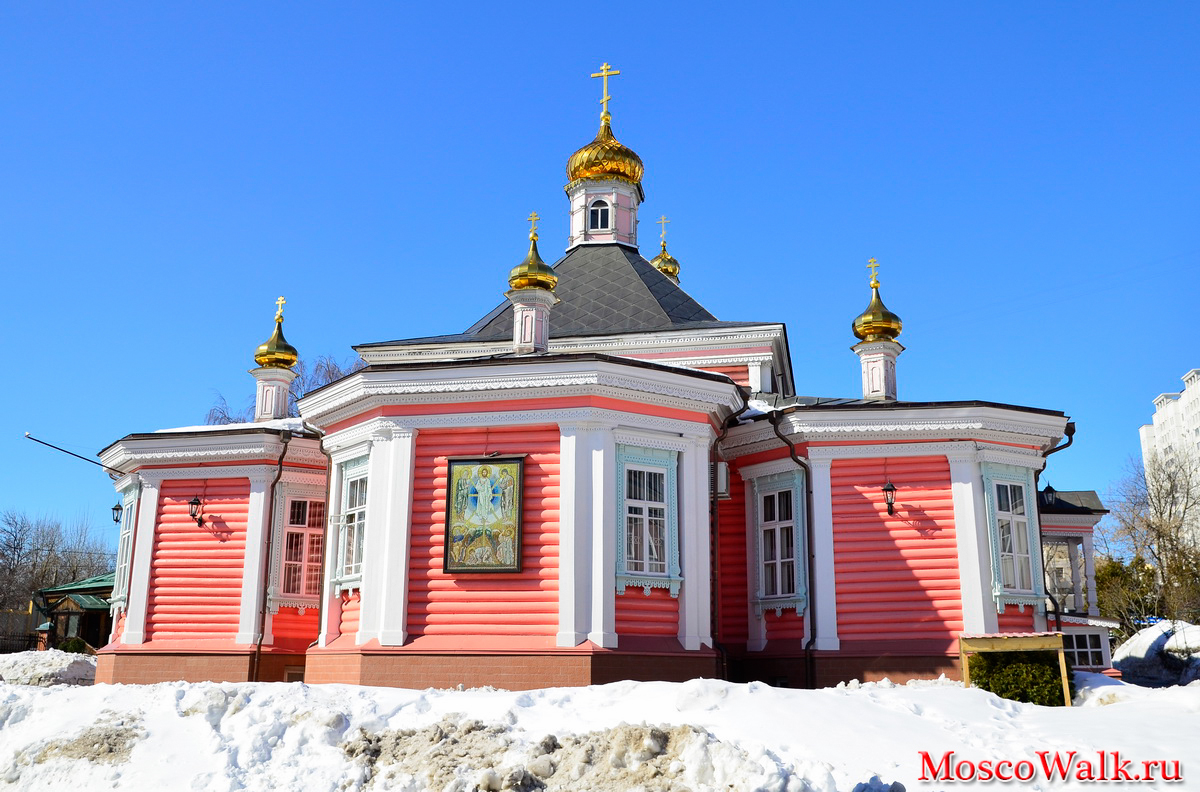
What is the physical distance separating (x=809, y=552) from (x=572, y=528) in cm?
385

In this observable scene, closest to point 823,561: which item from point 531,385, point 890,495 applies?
point 890,495

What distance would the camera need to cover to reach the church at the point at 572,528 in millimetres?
12984

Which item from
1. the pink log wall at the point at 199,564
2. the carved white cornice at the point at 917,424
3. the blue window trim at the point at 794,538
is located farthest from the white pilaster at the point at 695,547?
the pink log wall at the point at 199,564

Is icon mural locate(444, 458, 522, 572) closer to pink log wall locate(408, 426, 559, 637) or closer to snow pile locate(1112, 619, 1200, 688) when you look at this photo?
pink log wall locate(408, 426, 559, 637)

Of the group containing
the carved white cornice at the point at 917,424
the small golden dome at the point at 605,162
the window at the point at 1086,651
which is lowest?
the window at the point at 1086,651

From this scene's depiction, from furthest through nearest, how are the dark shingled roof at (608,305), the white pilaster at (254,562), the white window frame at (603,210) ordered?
the white window frame at (603,210) → the dark shingled roof at (608,305) → the white pilaster at (254,562)

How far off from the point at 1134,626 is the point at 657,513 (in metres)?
24.6

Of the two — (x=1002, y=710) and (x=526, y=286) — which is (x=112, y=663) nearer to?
(x=526, y=286)

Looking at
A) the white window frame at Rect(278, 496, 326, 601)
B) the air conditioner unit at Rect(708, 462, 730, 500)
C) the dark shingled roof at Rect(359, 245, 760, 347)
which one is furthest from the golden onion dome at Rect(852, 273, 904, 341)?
the white window frame at Rect(278, 496, 326, 601)

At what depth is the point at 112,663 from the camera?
53.6ft

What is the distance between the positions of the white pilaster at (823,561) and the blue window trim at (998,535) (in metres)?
2.15

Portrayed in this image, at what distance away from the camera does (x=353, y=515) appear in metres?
14.2

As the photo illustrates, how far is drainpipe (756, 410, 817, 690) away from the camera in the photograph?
1442 cm

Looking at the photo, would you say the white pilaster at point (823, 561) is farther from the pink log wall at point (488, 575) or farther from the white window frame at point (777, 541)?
the pink log wall at point (488, 575)
